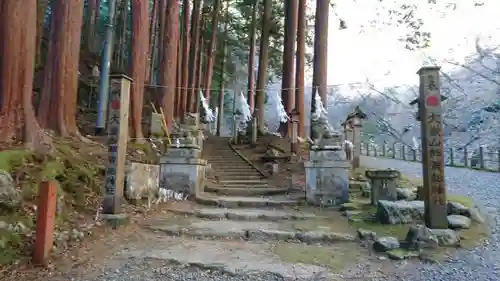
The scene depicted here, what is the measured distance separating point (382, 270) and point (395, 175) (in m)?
2.79

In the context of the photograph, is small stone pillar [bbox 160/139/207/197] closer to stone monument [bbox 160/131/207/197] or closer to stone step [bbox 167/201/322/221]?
stone monument [bbox 160/131/207/197]

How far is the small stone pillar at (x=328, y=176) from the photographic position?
7.24 meters

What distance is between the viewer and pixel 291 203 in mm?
7387

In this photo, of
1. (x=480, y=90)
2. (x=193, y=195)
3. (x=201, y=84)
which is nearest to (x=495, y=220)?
(x=193, y=195)

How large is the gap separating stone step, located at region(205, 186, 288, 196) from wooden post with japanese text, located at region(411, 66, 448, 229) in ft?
13.0

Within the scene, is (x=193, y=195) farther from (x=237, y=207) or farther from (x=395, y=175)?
(x=395, y=175)

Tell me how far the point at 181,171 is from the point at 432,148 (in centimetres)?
487

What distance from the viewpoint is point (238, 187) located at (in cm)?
933

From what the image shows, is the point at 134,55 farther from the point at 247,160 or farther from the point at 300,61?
the point at 300,61

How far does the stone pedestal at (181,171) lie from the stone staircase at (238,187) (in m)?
0.36

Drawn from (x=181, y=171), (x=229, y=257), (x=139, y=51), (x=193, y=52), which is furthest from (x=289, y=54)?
(x=229, y=257)

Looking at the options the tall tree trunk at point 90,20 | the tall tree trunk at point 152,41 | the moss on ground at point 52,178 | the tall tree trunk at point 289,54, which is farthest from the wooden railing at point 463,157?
the tall tree trunk at point 90,20

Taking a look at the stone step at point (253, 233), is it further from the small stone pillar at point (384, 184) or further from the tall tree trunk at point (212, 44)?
the tall tree trunk at point (212, 44)

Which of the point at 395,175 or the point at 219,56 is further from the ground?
the point at 219,56
